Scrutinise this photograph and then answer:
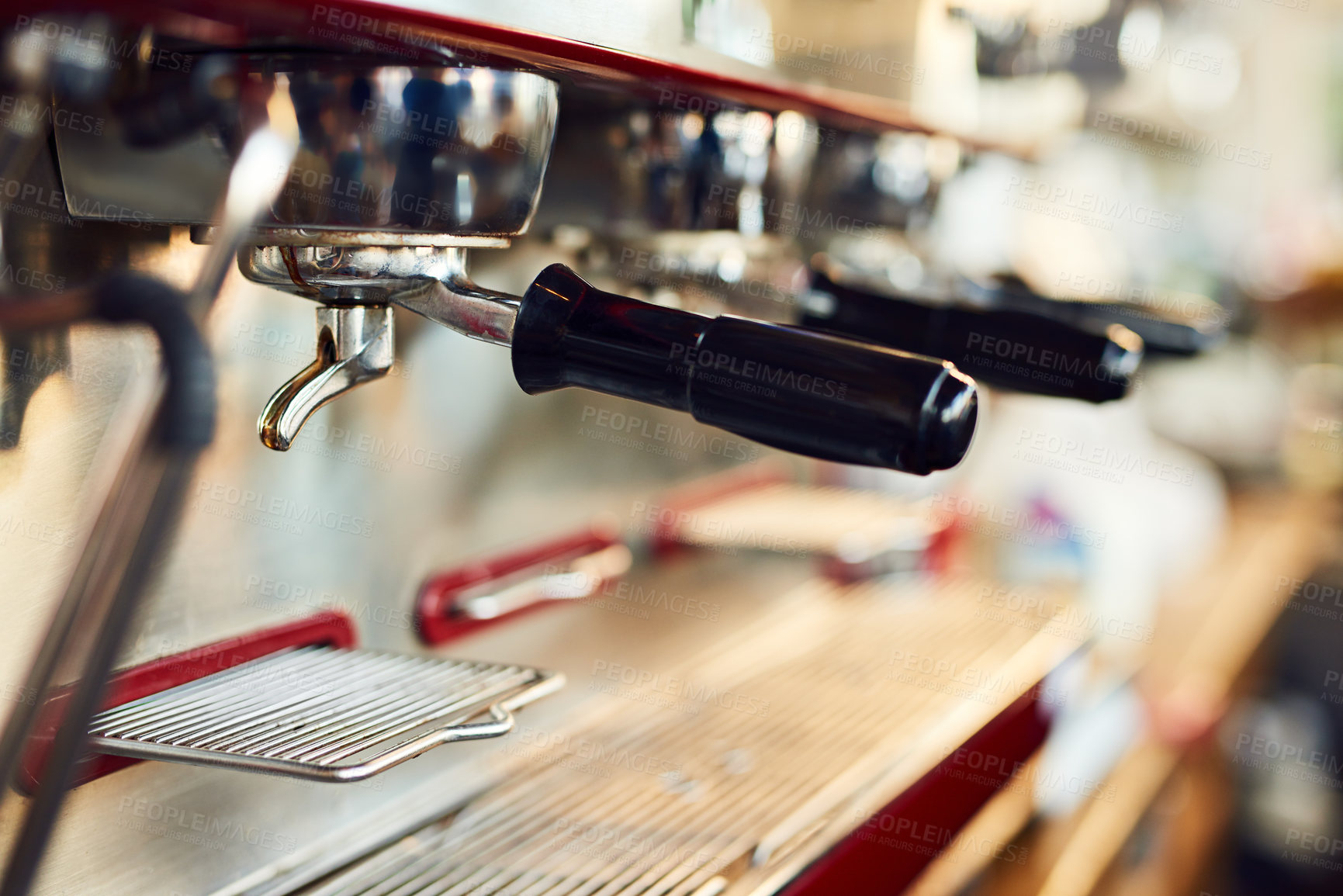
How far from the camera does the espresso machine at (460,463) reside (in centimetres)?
37

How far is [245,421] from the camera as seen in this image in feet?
1.79

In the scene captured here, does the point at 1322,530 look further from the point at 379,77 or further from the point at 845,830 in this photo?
the point at 379,77

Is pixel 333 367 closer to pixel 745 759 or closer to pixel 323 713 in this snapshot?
pixel 323 713

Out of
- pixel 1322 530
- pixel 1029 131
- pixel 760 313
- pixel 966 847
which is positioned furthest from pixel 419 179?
pixel 1322 530

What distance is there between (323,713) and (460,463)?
24 centimetres

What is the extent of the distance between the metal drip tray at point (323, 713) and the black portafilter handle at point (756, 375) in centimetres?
17

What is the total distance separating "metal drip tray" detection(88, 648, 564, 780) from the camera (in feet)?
1.41

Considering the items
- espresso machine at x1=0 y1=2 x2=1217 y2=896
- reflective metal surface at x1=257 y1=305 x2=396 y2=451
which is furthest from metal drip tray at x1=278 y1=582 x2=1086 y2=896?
reflective metal surface at x1=257 y1=305 x2=396 y2=451

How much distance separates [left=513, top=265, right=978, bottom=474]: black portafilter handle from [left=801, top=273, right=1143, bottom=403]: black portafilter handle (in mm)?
205

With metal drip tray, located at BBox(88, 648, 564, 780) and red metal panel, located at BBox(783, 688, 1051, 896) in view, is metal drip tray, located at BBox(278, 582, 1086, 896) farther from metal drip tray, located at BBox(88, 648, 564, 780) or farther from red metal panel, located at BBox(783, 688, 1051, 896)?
metal drip tray, located at BBox(88, 648, 564, 780)

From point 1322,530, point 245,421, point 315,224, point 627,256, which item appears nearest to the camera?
point 315,224

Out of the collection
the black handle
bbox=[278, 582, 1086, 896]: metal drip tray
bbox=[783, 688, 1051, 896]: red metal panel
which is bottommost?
bbox=[783, 688, 1051, 896]: red metal panel

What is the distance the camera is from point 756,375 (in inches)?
14.5

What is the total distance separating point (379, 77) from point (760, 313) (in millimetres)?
387
